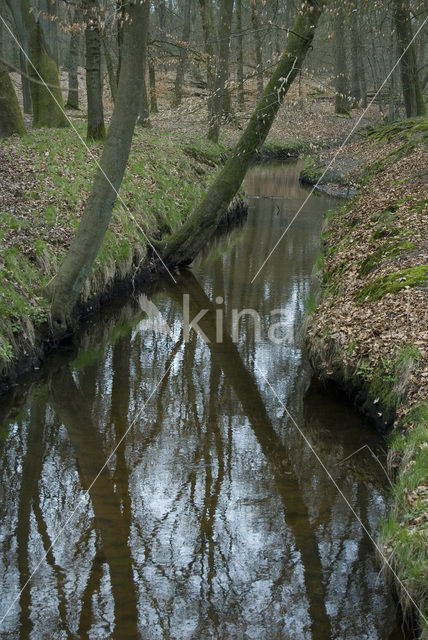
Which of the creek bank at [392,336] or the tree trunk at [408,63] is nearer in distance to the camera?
the creek bank at [392,336]

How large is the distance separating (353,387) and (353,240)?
3.99 m

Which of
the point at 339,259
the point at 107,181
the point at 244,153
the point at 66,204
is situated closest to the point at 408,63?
the point at 244,153

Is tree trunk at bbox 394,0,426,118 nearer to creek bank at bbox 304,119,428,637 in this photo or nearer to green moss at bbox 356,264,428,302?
creek bank at bbox 304,119,428,637

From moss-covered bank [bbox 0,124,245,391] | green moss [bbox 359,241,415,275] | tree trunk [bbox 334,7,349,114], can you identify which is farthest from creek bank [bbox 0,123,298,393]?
tree trunk [bbox 334,7,349,114]

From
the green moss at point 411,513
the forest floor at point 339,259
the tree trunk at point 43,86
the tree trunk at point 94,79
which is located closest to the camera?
the green moss at point 411,513

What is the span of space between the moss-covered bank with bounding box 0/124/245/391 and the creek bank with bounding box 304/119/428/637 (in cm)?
330

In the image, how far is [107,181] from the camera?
8688 millimetres

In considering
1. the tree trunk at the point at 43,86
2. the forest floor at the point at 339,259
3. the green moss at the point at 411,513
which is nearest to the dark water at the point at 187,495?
the green moss at the point at 411,513

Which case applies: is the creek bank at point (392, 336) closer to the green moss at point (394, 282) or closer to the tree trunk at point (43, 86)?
the green moss at point (394, 282)

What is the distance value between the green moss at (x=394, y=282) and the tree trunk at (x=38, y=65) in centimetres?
882

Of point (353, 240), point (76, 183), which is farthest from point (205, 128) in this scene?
point (353, 240)

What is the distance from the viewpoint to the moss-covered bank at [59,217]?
8.42m

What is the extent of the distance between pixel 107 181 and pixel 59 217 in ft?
7.88

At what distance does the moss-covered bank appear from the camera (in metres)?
8.42
